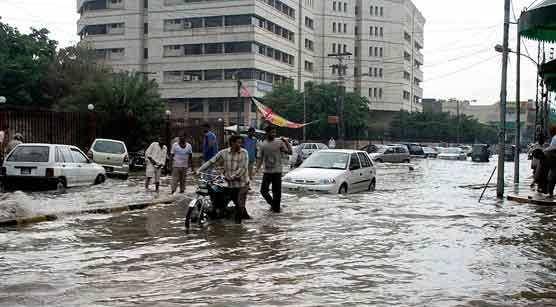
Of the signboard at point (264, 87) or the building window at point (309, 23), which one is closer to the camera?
the signboard at point (264, 87)

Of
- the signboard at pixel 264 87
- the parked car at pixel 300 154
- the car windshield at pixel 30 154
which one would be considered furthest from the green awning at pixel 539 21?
the signboard at pixel 264 87

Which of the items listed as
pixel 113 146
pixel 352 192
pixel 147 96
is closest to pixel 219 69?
pixel 147 96

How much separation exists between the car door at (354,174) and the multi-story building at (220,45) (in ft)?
150

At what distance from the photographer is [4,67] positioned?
5109 centimetres

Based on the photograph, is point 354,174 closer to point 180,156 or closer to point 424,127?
point 180,156

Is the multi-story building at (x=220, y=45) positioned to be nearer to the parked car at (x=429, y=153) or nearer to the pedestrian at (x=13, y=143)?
the parked car at (x=429, y=153)

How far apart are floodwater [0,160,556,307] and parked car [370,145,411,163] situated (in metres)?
34.3

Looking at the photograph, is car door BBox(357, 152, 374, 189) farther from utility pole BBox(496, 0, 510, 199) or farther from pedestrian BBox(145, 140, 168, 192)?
pedestrian BBox(145, 140, 168, 192)

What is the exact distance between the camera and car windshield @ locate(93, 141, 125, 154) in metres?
24.3

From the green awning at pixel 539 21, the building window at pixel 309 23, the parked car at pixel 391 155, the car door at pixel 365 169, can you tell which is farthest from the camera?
the building window at pixel 309 23

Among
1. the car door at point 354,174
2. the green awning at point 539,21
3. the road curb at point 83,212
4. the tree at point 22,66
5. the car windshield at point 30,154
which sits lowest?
the road curb at point 83,212

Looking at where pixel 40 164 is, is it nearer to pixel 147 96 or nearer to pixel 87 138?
pixel 87 138

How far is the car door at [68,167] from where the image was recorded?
18.1 m

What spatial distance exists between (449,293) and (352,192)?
11819mm
